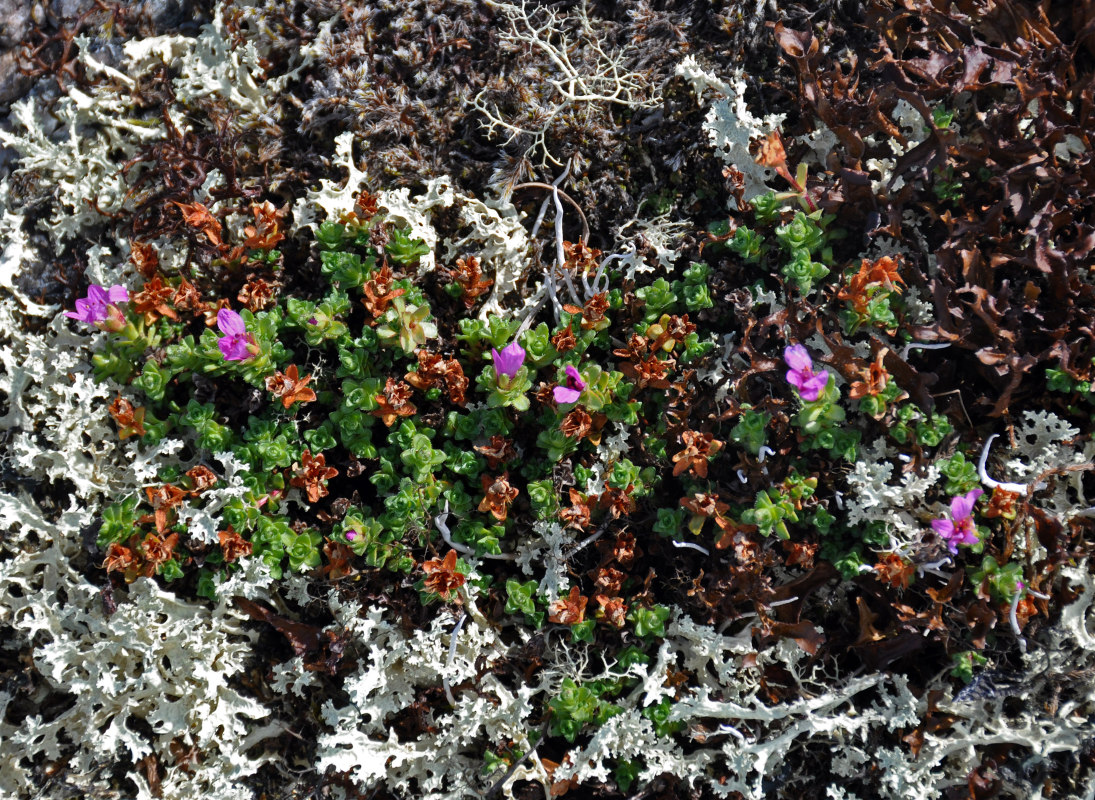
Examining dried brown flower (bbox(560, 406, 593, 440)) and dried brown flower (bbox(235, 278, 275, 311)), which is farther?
dried brown flower (bbox(235, 278, 275, 311))

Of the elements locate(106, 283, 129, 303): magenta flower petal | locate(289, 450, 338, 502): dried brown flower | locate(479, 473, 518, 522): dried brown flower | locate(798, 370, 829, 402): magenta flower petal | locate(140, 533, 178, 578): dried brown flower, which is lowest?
locate(140, 533, 178, 578): dried brown flower

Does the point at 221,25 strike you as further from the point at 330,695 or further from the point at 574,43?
the point at 330,695

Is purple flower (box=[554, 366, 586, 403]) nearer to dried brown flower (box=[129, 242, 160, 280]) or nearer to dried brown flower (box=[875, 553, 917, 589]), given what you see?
dried brown flower (box=[875, 553, 917, 589])

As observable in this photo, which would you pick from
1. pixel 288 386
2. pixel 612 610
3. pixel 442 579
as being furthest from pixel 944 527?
pixel 288 386

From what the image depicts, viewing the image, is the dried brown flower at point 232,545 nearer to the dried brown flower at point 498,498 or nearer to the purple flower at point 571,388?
the dried brown flower at point 498,498

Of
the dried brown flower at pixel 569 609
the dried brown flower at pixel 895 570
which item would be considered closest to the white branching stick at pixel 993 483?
the dried brown flower at pixel 895 570

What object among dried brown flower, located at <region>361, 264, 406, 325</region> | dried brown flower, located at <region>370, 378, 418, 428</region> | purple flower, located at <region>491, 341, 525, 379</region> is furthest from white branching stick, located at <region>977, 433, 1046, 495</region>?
dried brown flower, located at <region>361, 264, 406, 325</region>
